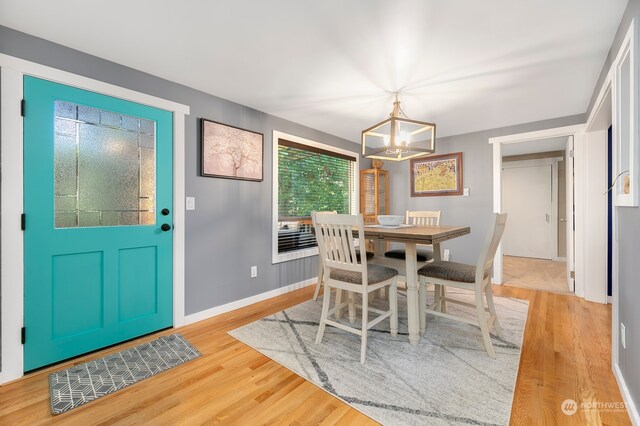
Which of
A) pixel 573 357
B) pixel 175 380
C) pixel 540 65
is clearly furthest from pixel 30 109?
pixel 573 357

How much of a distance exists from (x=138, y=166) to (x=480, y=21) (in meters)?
2.62

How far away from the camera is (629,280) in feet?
4.90

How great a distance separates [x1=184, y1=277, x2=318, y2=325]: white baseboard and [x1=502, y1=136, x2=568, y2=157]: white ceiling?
3.99 meters

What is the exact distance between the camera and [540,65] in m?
2.17

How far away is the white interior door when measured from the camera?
5.57 m

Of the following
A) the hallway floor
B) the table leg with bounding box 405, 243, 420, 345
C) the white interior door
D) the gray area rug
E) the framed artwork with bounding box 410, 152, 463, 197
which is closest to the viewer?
the gray area rug

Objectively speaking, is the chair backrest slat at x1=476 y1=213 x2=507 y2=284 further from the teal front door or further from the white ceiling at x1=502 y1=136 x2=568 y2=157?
the white ceiling at x1=502 y1=136 x2=568 y2=157

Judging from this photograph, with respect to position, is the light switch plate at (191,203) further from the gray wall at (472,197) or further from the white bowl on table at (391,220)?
the gray wall at (472,197)

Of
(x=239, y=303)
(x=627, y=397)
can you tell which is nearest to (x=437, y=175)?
(x=627, y=397)

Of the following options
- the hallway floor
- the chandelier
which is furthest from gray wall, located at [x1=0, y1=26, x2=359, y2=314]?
the hallway floor

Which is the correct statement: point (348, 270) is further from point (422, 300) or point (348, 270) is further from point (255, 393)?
point (255, 393)

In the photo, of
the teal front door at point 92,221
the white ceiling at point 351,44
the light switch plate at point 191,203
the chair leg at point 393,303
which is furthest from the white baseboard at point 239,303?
the white ceiling at point 351,44

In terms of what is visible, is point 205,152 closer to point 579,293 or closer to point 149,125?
point 149,125

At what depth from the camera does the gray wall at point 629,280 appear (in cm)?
135
